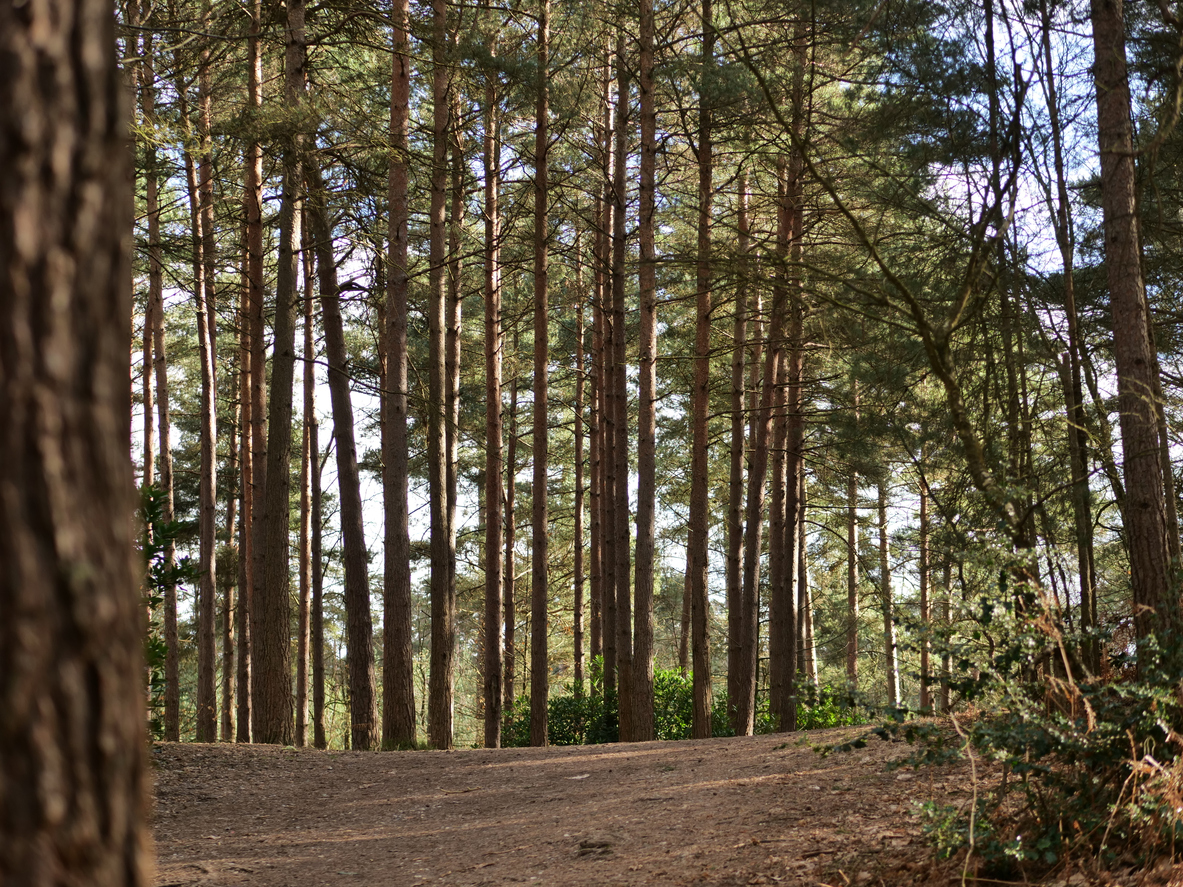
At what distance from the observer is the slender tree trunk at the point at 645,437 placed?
10633mm

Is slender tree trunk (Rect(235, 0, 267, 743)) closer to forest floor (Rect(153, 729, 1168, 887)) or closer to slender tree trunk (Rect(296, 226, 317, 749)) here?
slender tree trunk (Rect(296, 226, 317, 749))

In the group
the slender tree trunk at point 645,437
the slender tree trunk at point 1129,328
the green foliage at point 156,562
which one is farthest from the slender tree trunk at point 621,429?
the slender tree trunk at point 1129,328

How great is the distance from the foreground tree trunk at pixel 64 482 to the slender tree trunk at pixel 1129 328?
524cm

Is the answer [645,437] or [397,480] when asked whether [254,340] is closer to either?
[397,480]

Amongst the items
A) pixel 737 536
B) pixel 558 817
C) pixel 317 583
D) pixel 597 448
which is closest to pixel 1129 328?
pixel 558 817

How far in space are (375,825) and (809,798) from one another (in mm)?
3130

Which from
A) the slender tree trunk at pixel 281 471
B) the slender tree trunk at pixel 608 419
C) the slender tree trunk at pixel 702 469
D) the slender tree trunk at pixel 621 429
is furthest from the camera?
the slender tree trunk at pixel 608 419

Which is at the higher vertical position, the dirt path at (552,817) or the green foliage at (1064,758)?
the green foliage at (1064,758)

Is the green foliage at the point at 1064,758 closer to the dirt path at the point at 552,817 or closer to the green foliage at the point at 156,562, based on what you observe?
the dirt path at the point at 552,817

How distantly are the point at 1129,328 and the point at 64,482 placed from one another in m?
5.99

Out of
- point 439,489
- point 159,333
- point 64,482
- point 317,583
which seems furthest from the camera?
point 317,583

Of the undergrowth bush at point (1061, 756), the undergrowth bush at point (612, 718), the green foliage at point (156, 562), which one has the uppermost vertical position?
the green foliage at point (156, 562)

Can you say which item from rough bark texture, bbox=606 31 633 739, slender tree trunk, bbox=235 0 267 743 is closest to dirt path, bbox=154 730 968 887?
rough bark texture, bbox=606 31 633 739

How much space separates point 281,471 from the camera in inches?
375
